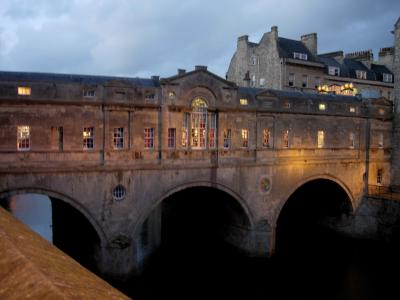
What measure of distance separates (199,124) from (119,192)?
22.5 feet

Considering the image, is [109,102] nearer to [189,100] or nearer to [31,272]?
[189,100]

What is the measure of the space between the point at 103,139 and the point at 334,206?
22.5m

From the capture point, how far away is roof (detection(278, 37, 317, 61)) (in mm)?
43784

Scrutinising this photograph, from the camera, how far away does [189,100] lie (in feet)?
80.2

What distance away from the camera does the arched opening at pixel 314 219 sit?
1261 inches

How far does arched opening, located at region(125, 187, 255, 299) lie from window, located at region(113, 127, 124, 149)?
5.69 metres

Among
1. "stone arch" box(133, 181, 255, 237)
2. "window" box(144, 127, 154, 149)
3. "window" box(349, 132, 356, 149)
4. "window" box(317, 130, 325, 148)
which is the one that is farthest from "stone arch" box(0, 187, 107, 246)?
"window" box(349, 132, 356, 149)

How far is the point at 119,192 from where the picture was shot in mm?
22156

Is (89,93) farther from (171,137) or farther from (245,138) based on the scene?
(245,138)

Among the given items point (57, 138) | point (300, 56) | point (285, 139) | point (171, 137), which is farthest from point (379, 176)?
point (57, 138)

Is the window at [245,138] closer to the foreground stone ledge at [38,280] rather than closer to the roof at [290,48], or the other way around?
the roof at [290,48]

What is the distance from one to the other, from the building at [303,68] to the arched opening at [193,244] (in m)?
15.8

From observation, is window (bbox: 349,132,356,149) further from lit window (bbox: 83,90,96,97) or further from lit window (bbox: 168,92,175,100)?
lit window (bbox: 83,90,96,97)

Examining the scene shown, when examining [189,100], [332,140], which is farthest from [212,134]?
[332,140]
